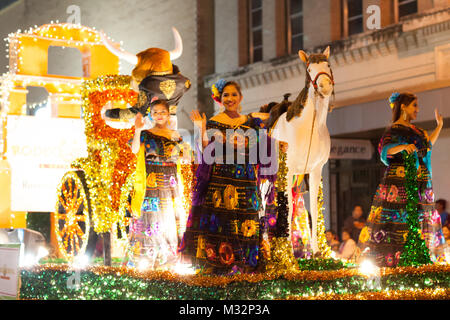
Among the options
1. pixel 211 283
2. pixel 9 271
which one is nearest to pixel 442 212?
pixel 211 283

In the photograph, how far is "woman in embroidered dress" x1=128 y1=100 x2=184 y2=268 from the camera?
7.48 m

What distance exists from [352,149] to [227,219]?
30.7 ft

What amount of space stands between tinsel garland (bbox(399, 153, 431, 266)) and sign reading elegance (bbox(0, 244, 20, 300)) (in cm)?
391

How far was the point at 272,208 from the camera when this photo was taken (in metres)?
6.91

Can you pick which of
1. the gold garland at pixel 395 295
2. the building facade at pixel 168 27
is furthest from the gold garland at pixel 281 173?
the building facade at pixel 168 27

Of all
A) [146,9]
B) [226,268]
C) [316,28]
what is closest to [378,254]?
[226,268]

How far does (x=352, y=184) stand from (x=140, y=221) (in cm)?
1023

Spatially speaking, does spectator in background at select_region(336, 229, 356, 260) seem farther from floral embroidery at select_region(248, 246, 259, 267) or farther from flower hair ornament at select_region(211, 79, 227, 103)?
flower hair ornament at select_region(211, 79, 227, 103)

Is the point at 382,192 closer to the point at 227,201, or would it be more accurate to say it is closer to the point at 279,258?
the point at 279,258

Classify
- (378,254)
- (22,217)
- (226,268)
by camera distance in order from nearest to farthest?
(226,268) < (378,254) < (22,217)

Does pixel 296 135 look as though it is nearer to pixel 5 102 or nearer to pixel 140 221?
pixel 140 221

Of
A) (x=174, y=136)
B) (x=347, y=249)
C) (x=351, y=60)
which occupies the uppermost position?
(x=351, y=60)

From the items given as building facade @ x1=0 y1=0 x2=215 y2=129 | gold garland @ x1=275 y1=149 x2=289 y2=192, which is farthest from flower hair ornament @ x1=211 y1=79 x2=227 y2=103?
building facade @ x1=0 y1=0 x2=215 y2=129

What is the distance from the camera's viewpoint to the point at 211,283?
593 centimetres
